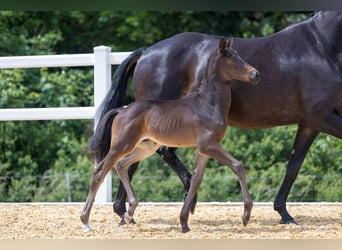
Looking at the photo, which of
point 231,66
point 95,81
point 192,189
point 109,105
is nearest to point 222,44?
point 231,66

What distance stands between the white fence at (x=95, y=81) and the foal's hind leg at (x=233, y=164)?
2.53 m

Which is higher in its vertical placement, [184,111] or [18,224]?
[184,111]

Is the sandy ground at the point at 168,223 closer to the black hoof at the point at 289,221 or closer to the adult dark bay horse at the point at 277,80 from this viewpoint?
the black hoof at the point at 289,221

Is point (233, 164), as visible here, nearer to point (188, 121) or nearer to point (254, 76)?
point (188, 121)

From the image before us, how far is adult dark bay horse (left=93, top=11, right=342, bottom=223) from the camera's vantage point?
6.21 meters

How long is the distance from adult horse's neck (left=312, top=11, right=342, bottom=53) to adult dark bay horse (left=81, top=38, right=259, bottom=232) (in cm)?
107

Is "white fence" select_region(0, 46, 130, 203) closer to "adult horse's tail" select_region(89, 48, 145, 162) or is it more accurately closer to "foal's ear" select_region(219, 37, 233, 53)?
"adult horse's tail" select_region(89, 48, 145, 162)

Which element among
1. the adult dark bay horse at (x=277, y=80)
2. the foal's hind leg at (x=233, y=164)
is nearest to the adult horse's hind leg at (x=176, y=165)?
the adult dark bay horse at (x=277, y=80)

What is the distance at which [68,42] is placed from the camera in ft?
49.8

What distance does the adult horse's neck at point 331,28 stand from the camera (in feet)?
20.9

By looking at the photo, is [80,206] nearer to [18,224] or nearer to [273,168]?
[18,224]

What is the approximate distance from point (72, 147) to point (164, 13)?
4.47 metres

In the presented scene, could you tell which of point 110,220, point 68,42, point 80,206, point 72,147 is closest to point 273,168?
point 72,147

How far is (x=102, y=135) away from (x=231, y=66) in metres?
1.17
